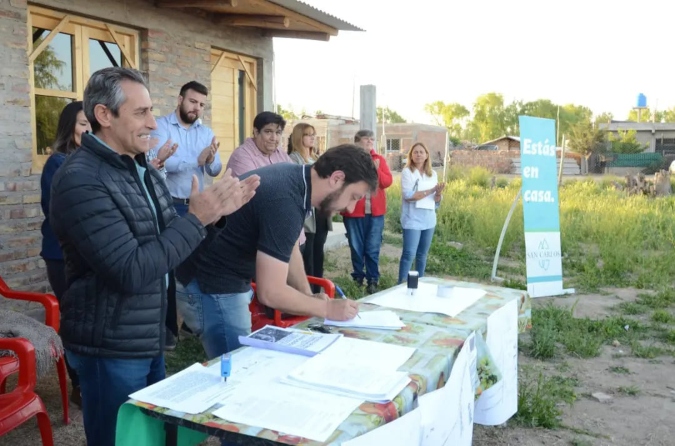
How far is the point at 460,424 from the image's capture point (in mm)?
2057

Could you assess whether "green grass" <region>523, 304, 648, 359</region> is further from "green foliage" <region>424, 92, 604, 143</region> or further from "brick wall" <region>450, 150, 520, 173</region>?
"green foliage" <region>424, 92, 604, 143</region>

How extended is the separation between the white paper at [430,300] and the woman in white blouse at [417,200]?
9.64 ft

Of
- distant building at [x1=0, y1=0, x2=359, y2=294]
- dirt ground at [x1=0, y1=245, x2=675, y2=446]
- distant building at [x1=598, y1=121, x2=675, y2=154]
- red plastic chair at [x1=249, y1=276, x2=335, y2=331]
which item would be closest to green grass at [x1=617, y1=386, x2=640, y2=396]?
dirt ground at [x1=0, y1=245, x2=675, y2=446]

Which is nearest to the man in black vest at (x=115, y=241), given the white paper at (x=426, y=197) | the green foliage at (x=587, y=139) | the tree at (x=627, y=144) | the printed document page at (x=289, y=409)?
the printed document page at (x=289, y=409)

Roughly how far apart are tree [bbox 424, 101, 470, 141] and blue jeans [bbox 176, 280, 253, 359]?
8511 centimetres

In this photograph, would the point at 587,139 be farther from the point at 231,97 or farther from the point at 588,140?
the point at 231,97

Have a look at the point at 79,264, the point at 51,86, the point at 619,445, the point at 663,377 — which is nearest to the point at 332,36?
the point at 51,86

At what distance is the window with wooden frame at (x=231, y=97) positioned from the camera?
7.25 m

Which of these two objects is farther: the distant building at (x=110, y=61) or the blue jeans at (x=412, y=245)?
the blue jeans at (x=412, y=245)

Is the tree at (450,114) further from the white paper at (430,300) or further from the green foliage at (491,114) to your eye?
the white paper at (430,300)

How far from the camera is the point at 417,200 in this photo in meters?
6.21

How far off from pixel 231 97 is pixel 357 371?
243 inches

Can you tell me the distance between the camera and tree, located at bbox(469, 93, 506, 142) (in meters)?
81.3

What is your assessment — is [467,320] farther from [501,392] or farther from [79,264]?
[79,264]
